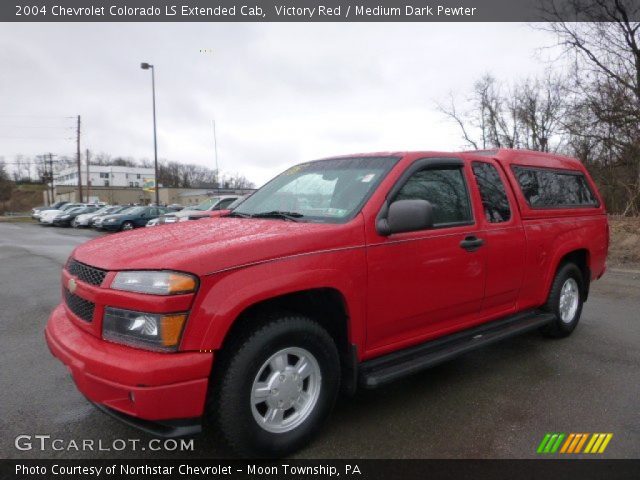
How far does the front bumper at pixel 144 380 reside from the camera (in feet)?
7.29

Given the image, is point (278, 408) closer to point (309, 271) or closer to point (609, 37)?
point (309, 271)

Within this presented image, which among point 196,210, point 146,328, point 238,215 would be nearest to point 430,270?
point 238,215

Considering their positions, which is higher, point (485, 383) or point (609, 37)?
point (609, 37)

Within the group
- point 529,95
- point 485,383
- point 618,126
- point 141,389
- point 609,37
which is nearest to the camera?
point 141,389

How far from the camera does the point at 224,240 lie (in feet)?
8.68

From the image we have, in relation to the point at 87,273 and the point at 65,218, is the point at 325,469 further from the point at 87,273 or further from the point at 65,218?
the point at 65,218

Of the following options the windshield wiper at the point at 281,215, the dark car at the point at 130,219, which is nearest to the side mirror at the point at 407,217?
the windshield wiper at the point at 281,215

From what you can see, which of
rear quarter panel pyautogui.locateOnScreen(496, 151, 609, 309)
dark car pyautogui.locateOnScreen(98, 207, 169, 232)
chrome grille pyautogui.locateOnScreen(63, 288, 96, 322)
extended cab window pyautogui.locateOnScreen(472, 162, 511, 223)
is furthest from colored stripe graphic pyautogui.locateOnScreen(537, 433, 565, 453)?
dark car pyautogui.locateOnScreen(98, 207, 169, 232)

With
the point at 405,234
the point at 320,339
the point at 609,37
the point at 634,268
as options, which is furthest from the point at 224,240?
the point at 609,37

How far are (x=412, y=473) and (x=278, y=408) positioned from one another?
2.75ft

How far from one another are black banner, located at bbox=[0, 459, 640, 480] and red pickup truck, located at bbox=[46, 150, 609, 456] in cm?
17

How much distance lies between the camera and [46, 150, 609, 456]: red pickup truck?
232 cm

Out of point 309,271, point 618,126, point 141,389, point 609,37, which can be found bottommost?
point 141,389

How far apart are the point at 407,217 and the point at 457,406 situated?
1.51 meters
